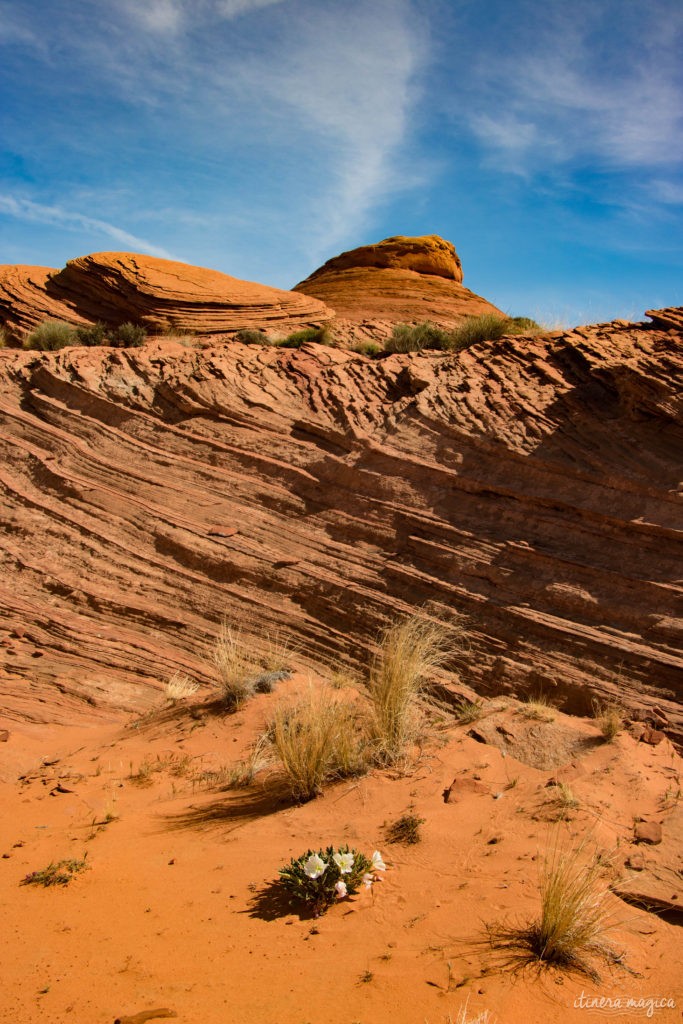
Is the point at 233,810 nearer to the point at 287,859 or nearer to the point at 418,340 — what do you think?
the point at 287,859

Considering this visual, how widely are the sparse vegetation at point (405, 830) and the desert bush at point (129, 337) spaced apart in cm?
1157

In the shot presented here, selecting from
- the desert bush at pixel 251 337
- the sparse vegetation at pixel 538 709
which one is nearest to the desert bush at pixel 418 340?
the desert bush at pixel 251 337

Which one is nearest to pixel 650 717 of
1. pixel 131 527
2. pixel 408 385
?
pixel 408 385

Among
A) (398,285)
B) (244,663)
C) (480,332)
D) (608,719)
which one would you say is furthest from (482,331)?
(398,285)

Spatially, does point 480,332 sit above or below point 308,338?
above

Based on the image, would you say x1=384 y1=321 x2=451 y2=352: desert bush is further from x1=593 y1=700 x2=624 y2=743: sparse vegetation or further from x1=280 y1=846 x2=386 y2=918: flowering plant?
x1=280 y1=846 x2=386 y2=918: flowering plant

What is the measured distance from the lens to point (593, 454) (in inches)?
276

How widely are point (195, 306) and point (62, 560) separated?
25.3 ft

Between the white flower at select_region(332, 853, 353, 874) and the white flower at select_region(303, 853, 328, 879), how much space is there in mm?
80

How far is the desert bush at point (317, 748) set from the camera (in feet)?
15.7

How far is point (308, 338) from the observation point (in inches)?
514

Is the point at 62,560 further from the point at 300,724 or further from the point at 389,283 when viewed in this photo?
the point at 389,283

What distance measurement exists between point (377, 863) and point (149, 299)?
1366 centimetres

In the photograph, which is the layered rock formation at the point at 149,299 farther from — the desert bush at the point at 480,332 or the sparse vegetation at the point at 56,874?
the sparse vegetation at the point at 56,874
